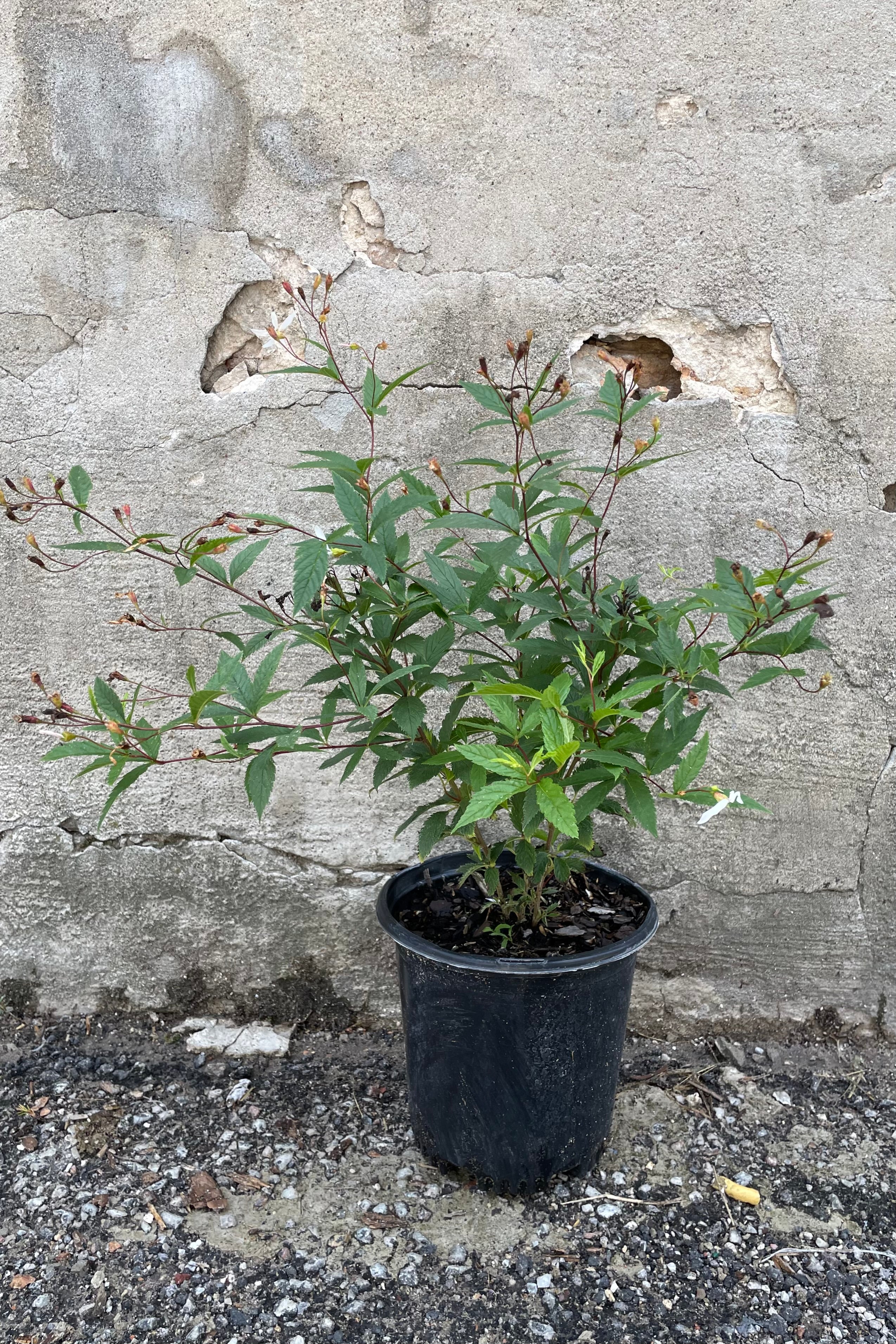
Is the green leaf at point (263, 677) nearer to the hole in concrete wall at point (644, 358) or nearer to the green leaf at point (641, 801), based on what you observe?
the green leaf at point (641, 801)

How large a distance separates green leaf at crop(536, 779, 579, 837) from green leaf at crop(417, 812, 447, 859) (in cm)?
43

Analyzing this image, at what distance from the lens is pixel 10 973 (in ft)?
7.56

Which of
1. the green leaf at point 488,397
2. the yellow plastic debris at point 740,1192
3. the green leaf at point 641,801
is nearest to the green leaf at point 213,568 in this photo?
the green leaf at point 488,397

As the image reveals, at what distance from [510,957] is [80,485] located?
109 centimetres

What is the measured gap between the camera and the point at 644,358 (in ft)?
7.02

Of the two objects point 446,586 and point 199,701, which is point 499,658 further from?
point 199,701

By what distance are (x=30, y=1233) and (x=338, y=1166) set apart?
1.87ft

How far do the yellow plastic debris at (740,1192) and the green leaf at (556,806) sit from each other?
1056mm

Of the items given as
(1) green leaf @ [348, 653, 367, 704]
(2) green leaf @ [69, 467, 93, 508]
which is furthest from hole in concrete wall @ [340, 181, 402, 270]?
(1) green leaf @ [348, 653, 367, 704]

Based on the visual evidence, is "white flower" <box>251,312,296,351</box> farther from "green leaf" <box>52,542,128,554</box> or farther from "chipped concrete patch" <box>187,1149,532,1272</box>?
"chipped concrete patch" <box>187,1149,532,1272</box>

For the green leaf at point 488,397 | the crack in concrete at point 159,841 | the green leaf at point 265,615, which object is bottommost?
the crack in concrete at point 159,841

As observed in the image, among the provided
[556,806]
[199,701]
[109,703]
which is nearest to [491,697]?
[556,806]

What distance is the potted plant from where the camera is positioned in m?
1.43

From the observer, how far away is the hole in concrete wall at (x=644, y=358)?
6.89 ft
